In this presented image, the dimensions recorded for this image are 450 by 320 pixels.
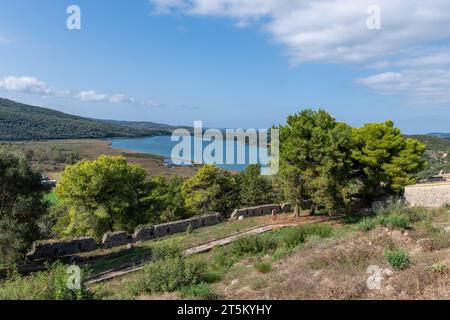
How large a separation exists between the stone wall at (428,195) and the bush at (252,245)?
9.96 m

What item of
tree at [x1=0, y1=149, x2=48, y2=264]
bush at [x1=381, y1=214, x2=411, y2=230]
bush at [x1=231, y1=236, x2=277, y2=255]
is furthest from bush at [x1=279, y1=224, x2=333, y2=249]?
tree at [x1=0, y1=149, x2=48, y2=264]

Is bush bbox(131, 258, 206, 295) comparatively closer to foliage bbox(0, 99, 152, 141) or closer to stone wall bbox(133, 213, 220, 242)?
stone wall bbox(133, 213, 220, 242)

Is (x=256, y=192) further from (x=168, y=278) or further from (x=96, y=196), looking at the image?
(x=168, y=278)

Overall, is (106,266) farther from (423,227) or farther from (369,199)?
(369,199)

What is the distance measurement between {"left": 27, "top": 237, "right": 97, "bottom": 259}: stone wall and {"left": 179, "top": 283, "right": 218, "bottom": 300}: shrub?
37.2 feet

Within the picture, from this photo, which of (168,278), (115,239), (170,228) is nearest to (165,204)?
(170,228)

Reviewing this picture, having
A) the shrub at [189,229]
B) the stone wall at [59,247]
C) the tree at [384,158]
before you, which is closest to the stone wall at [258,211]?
the shrub at [189,229]

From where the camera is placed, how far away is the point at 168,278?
28.5 feet

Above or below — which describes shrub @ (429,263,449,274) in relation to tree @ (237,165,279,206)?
above

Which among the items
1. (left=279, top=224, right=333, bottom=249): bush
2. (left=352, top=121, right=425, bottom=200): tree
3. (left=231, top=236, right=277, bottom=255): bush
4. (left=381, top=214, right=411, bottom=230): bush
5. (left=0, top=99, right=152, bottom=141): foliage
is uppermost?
(left=0, top=99, right=152, bottom=141): foliage

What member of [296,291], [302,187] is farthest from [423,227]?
[302,187]

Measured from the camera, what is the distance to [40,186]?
16453mm

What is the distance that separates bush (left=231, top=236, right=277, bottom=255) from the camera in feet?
42.0

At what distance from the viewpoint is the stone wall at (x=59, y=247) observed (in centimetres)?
1638
